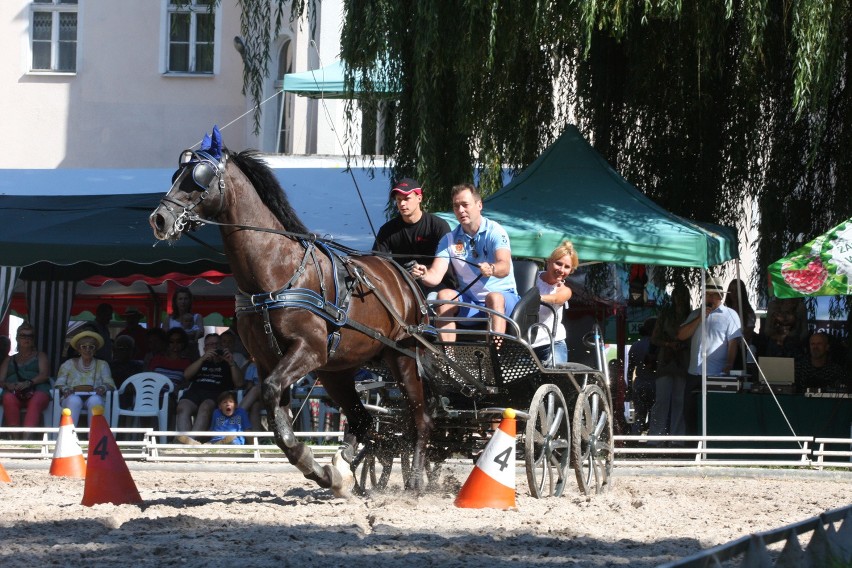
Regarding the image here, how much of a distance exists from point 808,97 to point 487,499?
6495 mm

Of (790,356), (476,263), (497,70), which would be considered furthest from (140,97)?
(476,263)

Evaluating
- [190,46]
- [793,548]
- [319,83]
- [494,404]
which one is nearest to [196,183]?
[494,404]

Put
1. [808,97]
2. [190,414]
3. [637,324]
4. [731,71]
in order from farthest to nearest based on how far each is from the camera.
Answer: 1. [637,324]
2. [731,71]
3. [190,414]
4. [808,97]

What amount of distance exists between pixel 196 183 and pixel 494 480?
2.45 m

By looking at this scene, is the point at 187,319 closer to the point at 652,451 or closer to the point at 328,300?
the point at 652,451

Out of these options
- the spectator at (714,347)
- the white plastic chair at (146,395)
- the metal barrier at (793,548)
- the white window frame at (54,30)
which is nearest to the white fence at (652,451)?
the spectator at (714,347)

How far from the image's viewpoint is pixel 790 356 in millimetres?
13242

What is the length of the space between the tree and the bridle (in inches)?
201

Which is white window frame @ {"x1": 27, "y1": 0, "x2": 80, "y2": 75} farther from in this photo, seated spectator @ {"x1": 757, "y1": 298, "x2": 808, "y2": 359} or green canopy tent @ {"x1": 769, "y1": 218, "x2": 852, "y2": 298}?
green canopy tent @ {"x1": 769, "y1": 218, "x2": 852, "y2": 298}

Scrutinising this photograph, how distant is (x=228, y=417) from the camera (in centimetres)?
1316

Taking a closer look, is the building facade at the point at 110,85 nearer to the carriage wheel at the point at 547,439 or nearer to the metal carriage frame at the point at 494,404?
the metal carriage frame at the point at 494,404

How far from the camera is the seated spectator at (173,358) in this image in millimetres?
14102

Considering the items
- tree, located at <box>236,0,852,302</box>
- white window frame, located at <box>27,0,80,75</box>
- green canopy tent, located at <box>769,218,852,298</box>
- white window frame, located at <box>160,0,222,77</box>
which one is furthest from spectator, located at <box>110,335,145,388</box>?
white window frame, located at <box>27,0,80,75</box>

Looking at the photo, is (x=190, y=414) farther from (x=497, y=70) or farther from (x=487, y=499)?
(x=487, y=499)
